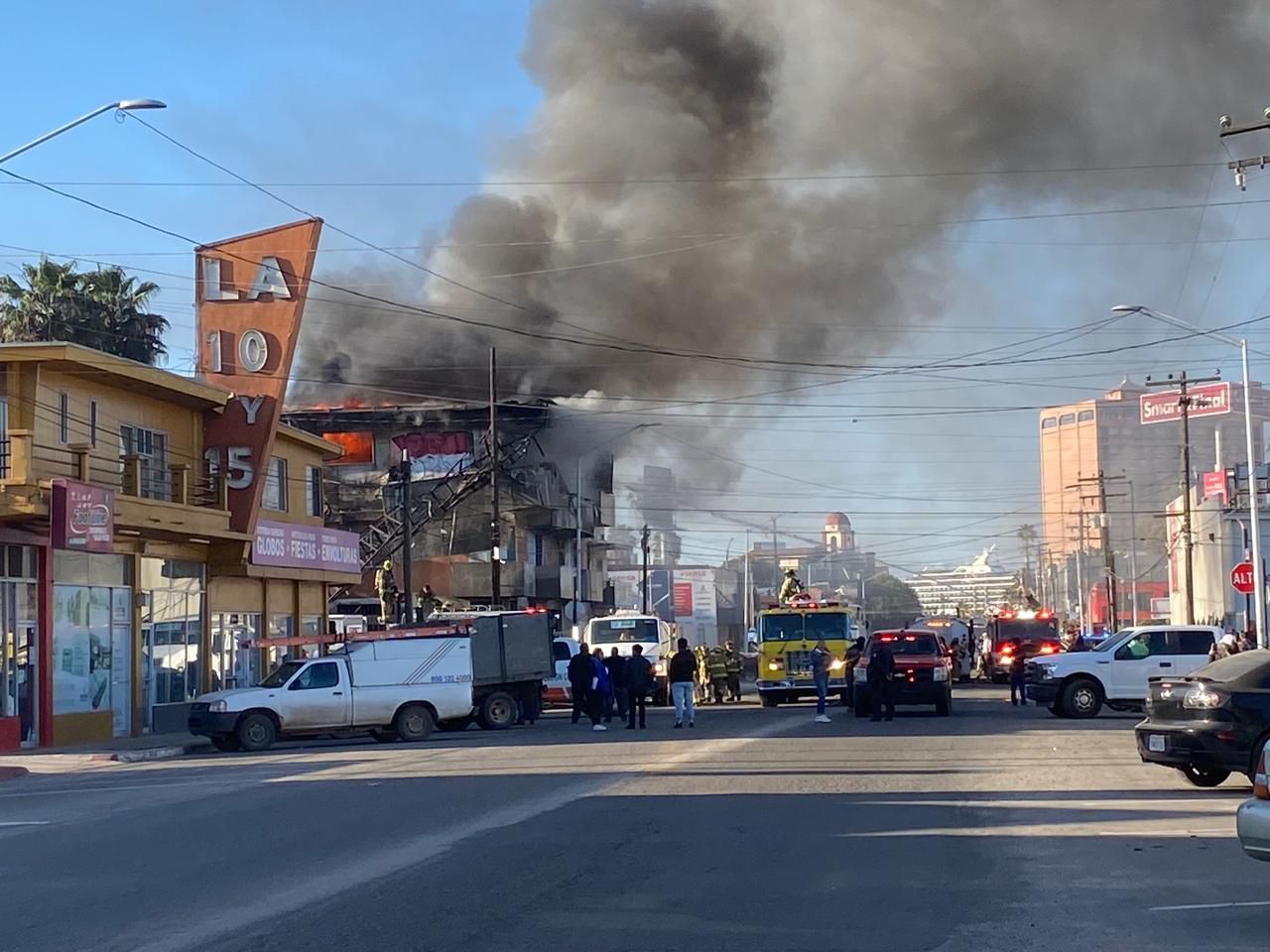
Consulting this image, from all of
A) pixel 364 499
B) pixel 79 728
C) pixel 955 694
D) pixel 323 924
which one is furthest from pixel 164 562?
pixel 364 499

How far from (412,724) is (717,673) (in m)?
14.4

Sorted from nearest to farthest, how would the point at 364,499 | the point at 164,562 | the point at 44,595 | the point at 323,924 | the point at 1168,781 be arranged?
the point at 323,924
the point at 1168,781
the point at 44,595
the point at 164,562
the point at 364,499

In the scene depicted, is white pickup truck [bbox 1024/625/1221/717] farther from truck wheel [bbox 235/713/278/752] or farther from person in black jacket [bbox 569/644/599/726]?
truck wheel [bbox 235/713/278/752]

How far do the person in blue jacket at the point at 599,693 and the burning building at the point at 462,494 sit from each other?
80.6ft

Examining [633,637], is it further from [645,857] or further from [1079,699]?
[645,857]

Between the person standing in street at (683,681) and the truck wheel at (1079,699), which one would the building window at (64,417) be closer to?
the person standing in street at (683,681)

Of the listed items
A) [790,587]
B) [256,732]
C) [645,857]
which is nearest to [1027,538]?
[790,587]

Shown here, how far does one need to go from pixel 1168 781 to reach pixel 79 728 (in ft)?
64.0

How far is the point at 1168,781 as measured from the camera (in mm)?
15133

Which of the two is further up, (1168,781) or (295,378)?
(295,378)

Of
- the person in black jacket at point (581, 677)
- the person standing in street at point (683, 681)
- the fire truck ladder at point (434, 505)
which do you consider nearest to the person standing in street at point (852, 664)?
the person standing in street at point (683, 681)

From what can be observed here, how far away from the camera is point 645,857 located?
33.4 feet

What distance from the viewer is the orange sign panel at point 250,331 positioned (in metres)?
30.6

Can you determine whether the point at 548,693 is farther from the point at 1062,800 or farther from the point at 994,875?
the point at 994,875
